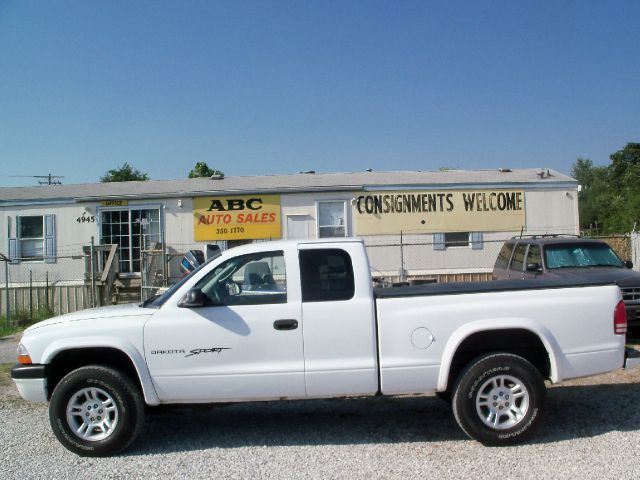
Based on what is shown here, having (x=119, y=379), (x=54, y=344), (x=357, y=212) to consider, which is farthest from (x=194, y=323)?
(x=357, y=212)

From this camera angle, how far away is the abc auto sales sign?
18.8 meters

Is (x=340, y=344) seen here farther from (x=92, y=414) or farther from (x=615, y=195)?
(x=615, y=195)

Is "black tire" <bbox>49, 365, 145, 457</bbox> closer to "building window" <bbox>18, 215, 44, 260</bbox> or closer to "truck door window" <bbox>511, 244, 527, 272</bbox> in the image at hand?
"truck door window" <bbox>511, 244, 527, 272</bbox>

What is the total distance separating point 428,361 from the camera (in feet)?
17.8

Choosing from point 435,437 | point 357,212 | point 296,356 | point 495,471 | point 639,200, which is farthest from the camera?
point 639,200

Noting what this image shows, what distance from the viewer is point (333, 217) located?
735 inches

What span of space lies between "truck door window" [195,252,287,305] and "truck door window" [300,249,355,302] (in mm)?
214

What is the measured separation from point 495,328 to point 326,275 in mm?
1580

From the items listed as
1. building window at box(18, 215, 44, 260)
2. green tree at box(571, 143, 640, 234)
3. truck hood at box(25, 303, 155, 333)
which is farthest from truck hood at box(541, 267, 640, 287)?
green tree at box(571, 143, 640, 234)

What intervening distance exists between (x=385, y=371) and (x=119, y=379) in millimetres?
2356

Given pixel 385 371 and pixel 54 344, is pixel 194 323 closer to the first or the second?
pixel 54 344

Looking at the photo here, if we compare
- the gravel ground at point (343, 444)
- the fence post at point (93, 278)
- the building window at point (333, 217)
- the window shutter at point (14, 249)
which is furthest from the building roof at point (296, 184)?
the gravel ground at point (343, 444)

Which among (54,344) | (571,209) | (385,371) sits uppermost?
(571,209)

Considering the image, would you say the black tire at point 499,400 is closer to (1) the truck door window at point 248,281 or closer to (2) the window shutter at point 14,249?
(1) the truck door window at point 248,281
